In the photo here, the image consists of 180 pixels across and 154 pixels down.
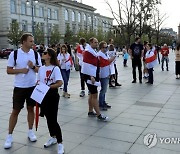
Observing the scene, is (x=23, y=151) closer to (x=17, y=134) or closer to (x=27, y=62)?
(x=17, y=134)

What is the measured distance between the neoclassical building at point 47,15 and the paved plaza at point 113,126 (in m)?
40.1

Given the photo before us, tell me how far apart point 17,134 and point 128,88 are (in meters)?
6.36

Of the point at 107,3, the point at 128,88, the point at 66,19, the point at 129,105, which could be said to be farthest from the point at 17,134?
the point at 66,19

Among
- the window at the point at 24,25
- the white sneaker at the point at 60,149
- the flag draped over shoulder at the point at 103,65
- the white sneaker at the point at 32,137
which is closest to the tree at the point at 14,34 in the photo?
the window at the point at 24,25

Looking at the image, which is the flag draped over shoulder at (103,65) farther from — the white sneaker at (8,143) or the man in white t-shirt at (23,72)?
the white sneaker at (8,143)

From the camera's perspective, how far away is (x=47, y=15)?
2918 inches

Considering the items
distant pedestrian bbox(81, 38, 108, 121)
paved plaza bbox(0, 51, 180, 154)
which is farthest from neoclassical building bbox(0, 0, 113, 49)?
distant pedestrian bbox(81, 38, 108, 121)

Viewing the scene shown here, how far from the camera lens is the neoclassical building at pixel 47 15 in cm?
6190

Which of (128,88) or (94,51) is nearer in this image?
(94,51)

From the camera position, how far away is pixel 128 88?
434 inches

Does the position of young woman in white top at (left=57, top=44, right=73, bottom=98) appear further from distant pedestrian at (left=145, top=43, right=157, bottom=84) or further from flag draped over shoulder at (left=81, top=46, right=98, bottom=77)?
distant pedestrian at (left=145, top=43, right=157, bottom=84)

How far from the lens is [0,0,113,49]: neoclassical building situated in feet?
203

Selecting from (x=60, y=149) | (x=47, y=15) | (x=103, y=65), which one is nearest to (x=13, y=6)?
(x=47, y=15)

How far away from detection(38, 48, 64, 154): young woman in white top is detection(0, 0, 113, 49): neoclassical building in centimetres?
4349
